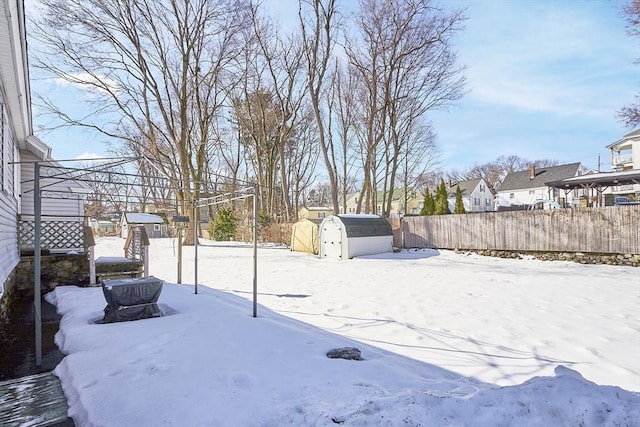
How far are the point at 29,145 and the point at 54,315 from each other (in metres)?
6.62

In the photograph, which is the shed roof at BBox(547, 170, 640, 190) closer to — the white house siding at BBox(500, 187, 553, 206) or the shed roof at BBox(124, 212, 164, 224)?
the shed roof at BBox(124, 212, 164, 224)

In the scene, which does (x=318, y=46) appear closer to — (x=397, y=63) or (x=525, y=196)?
(x=397, y=63)

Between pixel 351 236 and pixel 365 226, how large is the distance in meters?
1.11

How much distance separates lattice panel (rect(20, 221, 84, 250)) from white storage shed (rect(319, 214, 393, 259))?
849cm

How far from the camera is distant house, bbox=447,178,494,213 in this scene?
137ft

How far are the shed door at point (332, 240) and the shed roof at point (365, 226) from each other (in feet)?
1.30

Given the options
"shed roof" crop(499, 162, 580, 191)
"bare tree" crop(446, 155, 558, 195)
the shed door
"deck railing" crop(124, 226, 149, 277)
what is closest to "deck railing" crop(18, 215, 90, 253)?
"deck railing" crop(124, 226, 149, 277)

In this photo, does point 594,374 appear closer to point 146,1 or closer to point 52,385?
point 52,385

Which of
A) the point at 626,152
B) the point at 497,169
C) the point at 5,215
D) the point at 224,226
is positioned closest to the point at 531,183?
the point at 626,152

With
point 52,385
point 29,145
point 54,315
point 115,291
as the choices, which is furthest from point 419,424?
point 29,145

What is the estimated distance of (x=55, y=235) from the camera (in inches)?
354

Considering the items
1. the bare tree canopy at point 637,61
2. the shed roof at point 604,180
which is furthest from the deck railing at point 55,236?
the shed roof at point 604,180

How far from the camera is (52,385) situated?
3334 mm

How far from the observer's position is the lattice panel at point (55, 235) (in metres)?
8.75
